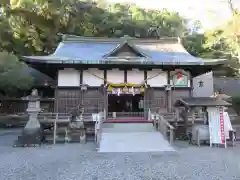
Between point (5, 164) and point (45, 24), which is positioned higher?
point (45, 24)

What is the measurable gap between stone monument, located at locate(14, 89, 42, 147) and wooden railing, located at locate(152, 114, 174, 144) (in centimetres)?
590

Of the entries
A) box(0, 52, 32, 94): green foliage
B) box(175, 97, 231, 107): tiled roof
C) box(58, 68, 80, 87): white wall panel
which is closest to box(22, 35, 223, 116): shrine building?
box(58, 68, 80, 87): white wall panel

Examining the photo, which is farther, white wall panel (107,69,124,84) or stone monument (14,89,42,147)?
white wall panel (107,69,124,84)

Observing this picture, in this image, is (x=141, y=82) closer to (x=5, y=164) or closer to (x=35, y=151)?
(x=35, y=151)

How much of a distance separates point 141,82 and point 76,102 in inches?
171

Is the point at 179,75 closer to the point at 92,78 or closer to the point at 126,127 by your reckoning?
the point at 126,127

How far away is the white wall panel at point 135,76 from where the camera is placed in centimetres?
1617

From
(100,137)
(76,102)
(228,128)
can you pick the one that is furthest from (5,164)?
(228,128)

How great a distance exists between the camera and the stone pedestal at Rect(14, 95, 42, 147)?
1110 centimetres

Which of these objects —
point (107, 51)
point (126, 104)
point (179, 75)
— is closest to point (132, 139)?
point (179, 75)

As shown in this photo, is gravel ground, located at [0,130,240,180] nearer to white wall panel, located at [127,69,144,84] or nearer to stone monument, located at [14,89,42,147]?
stone monument, located at [14,89,42,147]

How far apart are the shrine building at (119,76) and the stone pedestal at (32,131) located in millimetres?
3538

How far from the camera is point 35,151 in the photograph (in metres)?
9.90

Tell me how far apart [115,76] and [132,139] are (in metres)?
5.82
